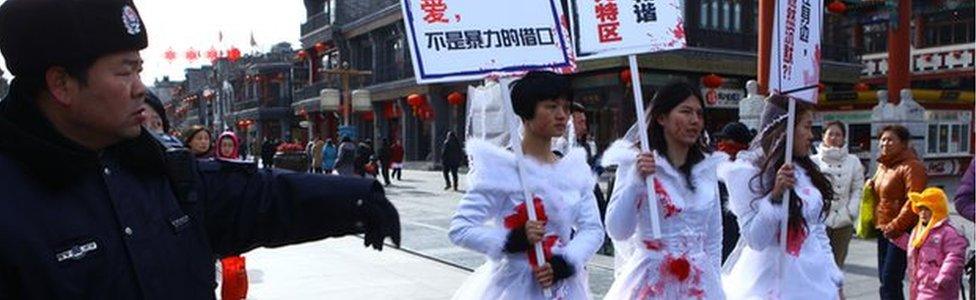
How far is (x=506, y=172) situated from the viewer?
340 centimetres

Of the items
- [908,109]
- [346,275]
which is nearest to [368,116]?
[908,109]

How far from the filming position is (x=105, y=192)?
4.80 feet

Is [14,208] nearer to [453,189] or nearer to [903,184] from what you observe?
[903,184]

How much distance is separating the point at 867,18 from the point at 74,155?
33.4m

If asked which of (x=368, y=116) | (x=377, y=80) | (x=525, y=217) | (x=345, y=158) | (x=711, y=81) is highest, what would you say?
(x=377, y=80)

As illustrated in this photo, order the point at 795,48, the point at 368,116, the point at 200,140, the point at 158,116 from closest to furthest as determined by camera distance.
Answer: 1. the point at 158,116
2. the point at 795,48
3. the point at 200,140
4. the point at 368,116

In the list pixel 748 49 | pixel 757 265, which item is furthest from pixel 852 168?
pixel 748 49

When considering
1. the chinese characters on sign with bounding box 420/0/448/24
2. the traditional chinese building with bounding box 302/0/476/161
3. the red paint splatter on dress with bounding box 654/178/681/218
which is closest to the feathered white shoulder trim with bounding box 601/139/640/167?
the red paint splatter on dress with bounding box 654/178/681/218

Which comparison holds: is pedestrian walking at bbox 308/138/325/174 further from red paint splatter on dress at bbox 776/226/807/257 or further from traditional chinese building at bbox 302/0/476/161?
red paint splatter on dress at bbox 776/226/807/257

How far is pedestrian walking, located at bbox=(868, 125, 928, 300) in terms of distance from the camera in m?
5.61

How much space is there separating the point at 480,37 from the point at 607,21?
819 millimetres

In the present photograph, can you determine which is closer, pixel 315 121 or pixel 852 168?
pixel 852 168

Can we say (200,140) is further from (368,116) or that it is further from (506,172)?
(368,116)

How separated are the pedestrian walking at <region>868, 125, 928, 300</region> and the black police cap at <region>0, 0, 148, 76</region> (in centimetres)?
550
